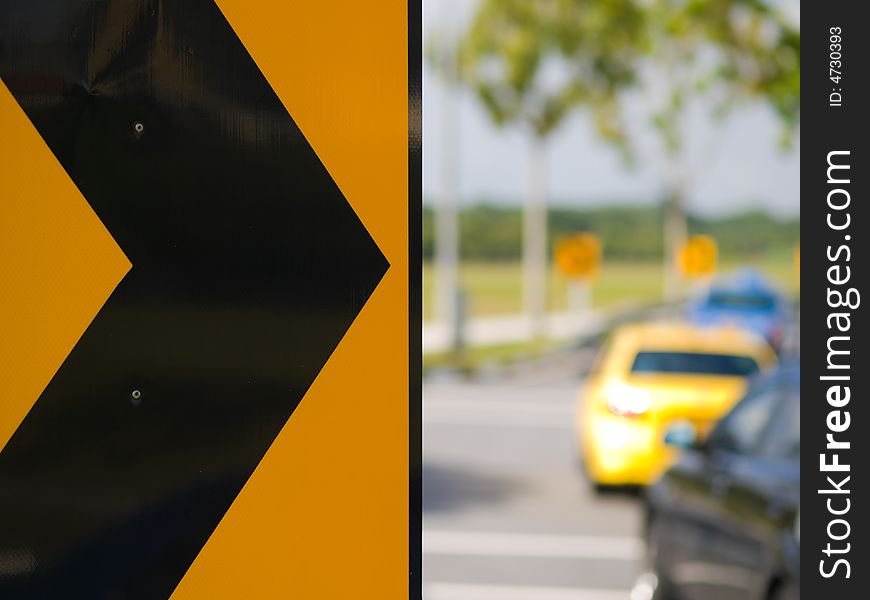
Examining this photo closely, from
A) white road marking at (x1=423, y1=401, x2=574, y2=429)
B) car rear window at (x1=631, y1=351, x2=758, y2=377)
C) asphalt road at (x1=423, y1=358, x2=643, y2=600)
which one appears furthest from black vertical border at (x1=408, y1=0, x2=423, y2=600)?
white road marking at (x1=423, y1=401, x2=574, y2=429)

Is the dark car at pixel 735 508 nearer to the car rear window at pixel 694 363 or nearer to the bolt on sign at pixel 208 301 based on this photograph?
the bolt on sign at pixel 208 301

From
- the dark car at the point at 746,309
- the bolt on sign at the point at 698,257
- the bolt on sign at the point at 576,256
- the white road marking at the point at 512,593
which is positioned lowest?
the white road marking at the point at 512,593

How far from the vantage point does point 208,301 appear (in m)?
1.50

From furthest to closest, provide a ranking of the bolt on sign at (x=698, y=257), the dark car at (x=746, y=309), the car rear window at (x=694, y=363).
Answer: the bolt on sign at (x=698, y=257) → the dark car at (x=746, y=309) → the car rear window at (x=694, y=363)

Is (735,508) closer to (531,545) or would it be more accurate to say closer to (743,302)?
(531,545)

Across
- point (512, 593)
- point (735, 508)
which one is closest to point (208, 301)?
point (735, 508)

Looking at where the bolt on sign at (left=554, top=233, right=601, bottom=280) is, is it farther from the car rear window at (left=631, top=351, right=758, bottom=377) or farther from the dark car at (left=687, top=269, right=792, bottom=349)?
the car rear window at (left=631, top=351, right=758, bottom=377)

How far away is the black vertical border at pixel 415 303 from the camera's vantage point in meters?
1.56

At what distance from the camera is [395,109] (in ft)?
5.19

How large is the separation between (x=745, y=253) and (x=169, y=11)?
65.6 meters

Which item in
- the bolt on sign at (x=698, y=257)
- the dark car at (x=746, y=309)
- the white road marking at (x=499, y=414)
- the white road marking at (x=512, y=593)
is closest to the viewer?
the white road marking at (x=512, y=593)

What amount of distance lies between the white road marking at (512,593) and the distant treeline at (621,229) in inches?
2067

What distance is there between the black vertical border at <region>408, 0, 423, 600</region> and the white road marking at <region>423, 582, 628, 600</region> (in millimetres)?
7179

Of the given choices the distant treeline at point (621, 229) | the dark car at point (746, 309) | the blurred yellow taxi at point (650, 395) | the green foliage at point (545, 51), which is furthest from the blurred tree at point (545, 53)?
the distant treeline at point (621, 229)
